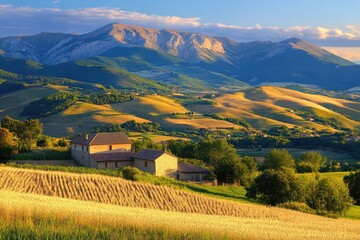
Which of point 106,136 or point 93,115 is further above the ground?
point 106,136

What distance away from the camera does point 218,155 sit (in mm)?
91375

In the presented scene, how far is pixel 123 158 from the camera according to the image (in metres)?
79.5

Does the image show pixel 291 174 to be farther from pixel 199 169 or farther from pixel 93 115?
pixel 93 115

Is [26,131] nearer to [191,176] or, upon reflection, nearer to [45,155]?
[45,155]

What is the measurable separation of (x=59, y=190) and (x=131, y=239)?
34.1 m

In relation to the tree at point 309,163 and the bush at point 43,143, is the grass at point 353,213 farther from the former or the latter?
the bush at point 43,143

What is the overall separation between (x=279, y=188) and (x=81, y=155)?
34.0m

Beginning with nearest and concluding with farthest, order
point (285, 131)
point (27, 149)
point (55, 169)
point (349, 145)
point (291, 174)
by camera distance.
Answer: point (291, 174)
point (55, 169)
point (27, 149)
point (349, 145)
point (285, 131)

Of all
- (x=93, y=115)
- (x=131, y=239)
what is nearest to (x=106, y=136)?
(x=131, y=239)

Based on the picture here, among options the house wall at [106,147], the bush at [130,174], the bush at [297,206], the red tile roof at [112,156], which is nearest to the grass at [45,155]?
the house wall at [106,147]

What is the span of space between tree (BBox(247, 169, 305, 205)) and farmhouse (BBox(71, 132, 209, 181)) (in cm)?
1584

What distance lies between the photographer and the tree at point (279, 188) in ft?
191

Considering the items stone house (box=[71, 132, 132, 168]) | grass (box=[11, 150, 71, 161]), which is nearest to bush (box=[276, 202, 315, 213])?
stone house (box=[71, 132, 132, 168])

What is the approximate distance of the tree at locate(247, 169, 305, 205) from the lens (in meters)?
58.1
